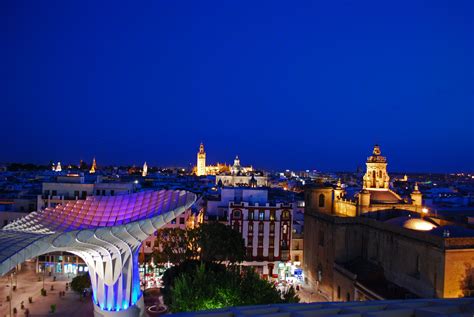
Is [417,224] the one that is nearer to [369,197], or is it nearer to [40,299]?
[369,197]

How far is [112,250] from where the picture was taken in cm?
2853

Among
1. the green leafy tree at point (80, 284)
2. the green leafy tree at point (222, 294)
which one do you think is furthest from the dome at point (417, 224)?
the green leafy tree at point (80, 284)

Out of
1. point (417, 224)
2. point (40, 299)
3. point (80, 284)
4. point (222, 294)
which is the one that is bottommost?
point (40, 299)

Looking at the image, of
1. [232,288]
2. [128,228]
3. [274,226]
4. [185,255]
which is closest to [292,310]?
[232,288]

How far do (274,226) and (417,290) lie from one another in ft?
63.5

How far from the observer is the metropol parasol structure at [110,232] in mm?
25375

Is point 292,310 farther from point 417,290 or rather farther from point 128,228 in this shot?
point 417,290

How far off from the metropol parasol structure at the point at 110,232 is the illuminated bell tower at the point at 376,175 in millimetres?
21015

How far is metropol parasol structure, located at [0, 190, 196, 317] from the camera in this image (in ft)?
83.3

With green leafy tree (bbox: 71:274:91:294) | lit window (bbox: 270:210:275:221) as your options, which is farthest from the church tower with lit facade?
green leafy tree (bbox: 71:274:91:294)

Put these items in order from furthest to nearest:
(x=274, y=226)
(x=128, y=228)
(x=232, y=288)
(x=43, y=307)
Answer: (x=274, y=226), (x=43, y=307), (x=128, y=228), (x=232, y=288)

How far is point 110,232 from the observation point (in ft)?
85.8

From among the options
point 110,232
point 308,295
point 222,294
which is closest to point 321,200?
point 308,295

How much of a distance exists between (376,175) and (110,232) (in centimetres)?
2772
